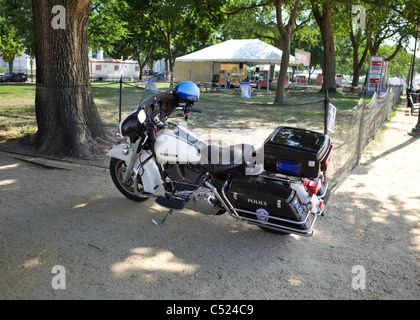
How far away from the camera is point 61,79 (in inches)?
313

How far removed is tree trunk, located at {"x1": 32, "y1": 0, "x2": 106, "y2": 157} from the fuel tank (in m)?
3.75

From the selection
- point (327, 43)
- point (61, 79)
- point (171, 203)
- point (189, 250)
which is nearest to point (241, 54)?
point (327, 43)

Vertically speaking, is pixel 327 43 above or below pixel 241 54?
above

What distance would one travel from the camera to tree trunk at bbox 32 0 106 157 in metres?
7.74

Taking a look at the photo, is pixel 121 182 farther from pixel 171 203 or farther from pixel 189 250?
pixel 189 250

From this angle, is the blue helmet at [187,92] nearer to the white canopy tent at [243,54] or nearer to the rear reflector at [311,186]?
the rear reflector at [311,186]

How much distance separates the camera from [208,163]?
166 inches

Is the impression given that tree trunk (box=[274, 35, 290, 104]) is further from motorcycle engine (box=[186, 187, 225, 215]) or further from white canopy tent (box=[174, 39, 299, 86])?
motorcycle engine (box=[186, 187, 225, 215])

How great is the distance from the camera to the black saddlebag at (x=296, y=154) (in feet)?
12.6

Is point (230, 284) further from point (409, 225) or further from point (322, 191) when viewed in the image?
point (409, 225)

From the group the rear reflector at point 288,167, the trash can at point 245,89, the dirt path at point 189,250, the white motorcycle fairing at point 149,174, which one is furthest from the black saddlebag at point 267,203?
the trash can at point 245,89

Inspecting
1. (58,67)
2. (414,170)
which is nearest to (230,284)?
(414,170)

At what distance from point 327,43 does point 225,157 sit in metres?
25.4
